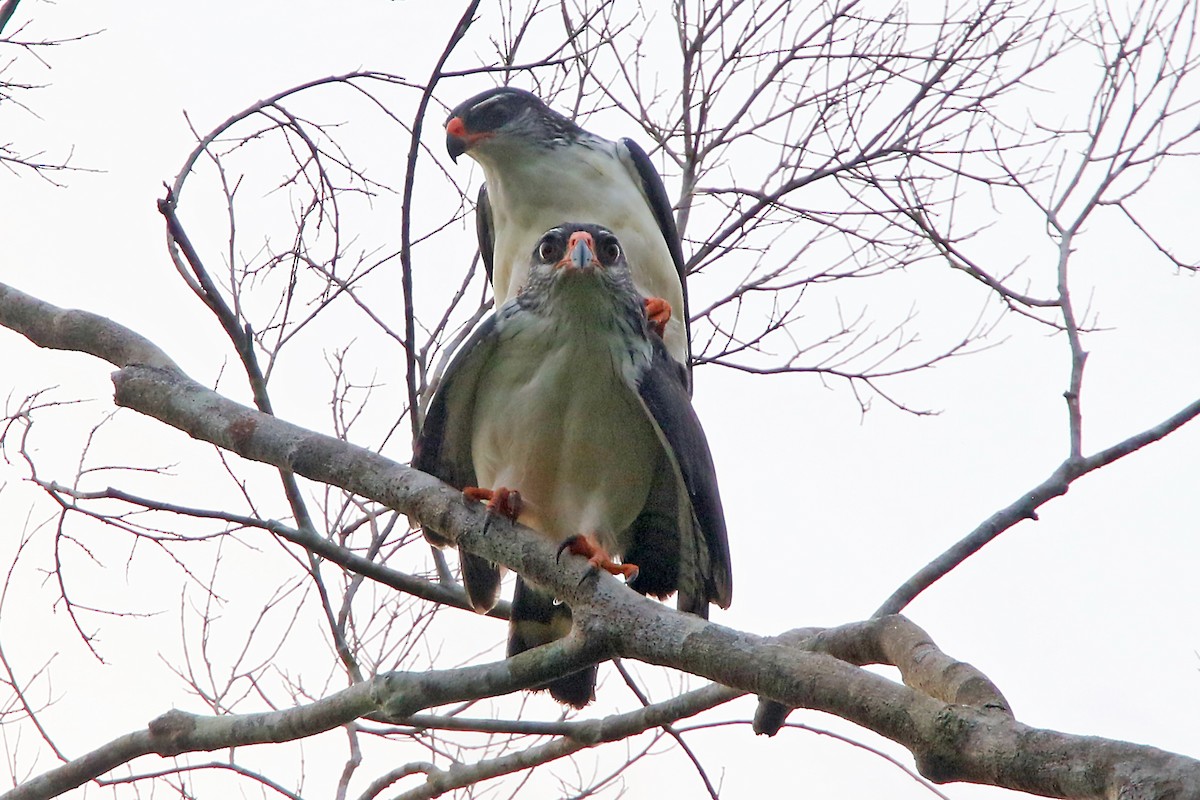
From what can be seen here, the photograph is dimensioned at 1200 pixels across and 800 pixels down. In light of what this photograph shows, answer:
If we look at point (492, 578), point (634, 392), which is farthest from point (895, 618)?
point (492, 578)

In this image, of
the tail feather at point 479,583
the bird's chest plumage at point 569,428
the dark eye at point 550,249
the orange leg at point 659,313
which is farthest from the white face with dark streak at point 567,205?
the tail feather at point 479,583

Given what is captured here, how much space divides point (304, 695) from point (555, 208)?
249 centimetres

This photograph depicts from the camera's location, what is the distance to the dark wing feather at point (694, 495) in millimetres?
3221

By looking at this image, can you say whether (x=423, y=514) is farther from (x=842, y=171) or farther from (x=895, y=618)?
(x=842, y=171)

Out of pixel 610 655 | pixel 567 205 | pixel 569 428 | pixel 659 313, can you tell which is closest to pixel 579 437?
pixel 569 428

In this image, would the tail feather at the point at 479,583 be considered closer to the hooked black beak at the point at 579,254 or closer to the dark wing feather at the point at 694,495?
the dark wing feather at the point at 694,495

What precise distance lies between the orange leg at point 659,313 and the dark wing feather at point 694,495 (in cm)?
117

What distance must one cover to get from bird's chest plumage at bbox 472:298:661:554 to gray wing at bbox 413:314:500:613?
0.07 metres

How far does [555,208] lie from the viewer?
193 inches

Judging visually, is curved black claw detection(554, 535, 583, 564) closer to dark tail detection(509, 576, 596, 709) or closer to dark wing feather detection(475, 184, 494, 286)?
dark tail detection(509, 576, 596, 709)

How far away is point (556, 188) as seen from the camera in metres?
4.91

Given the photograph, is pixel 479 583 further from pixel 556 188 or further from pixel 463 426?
pixel 556 188

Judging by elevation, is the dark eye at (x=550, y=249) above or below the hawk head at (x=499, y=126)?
below

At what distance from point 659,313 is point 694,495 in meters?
1.54
